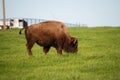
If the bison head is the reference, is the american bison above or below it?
above

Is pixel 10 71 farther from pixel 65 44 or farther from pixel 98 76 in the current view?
pixel 65 44

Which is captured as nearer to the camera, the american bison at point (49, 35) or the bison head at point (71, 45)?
A: the american bison at point (49, 35)

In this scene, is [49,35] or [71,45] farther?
[71,45]

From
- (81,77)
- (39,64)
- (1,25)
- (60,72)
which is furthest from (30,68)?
(1,25)

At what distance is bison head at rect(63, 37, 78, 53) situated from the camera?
18547 mm

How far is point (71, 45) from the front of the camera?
18.7 metres

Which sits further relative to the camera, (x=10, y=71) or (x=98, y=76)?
(x=10, y=71)

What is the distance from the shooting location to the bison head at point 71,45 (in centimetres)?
1855

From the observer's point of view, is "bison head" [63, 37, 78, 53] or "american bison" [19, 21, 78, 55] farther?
"bison head" [63, 37, 78, 53]

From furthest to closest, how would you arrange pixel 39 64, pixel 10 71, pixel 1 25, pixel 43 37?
pixel 1 25 < pixel 43 37 < pixel 39 64 < pixel 10 71

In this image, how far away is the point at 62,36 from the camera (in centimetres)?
1823

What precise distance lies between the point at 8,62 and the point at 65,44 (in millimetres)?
4195

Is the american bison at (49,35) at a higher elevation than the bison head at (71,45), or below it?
higher

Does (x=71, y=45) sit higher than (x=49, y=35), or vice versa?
(x=49, y=35)
